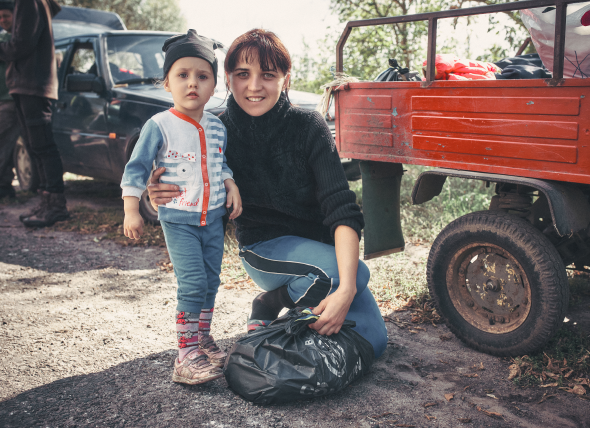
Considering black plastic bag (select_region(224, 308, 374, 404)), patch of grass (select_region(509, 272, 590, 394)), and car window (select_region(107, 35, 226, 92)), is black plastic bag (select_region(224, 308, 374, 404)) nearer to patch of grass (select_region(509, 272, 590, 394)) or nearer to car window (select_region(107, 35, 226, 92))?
patch of grass (select_region(509, 272, 590, 394))

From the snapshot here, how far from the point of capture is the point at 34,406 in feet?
7.32

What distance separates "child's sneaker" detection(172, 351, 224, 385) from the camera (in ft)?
7.61

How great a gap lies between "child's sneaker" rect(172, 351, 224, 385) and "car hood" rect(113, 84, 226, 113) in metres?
2.98

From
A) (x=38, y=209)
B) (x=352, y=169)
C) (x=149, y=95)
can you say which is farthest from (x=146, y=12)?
(x=352, y=169)

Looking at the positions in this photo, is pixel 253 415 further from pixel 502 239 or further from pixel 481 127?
pixel 481 127

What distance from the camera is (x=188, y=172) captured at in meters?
2.37

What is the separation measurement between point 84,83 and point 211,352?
4122 millimetres

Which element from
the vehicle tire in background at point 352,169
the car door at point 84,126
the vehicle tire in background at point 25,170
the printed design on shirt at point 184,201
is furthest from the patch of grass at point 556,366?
the vehicle tire in background at point 25,170

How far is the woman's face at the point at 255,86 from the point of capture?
2.39 m

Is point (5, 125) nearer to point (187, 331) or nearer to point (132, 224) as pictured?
point (132, 224)

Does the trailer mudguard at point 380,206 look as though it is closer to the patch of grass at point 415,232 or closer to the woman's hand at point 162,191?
the patch of grass at point 415,232

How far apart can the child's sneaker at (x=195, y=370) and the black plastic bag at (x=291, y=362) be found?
7cm

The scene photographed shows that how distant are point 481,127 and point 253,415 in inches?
74.1

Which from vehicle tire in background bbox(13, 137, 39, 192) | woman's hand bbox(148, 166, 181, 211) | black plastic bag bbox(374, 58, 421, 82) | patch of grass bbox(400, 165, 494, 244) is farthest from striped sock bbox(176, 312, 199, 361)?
vehicle tire in background bbox(13, 137, 39, 192)
